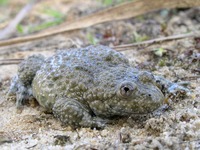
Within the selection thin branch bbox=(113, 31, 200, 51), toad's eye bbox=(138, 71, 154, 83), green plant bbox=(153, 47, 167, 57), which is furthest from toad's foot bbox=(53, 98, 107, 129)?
thin branch bbox=(113, 31, 200, 51)

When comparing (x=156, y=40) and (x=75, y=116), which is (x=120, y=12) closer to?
(x=156, y=40)

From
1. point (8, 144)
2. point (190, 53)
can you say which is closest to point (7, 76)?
point (8, 144)

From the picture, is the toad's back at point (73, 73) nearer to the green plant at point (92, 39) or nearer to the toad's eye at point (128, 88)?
the toad's eye at point (128, 88)

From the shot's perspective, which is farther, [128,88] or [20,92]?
[20,92]

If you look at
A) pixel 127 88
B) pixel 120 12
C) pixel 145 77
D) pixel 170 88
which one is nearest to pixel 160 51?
pixel 170 88

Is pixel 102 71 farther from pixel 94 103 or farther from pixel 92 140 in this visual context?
pixel 92 140

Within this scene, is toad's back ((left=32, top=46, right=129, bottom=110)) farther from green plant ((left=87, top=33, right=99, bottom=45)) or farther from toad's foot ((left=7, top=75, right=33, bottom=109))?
green plant ((left=87, top=33, right=99, bottom=45))

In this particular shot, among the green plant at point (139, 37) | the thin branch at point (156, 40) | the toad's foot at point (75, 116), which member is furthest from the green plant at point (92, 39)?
the toad's foot at point (75, 116)
